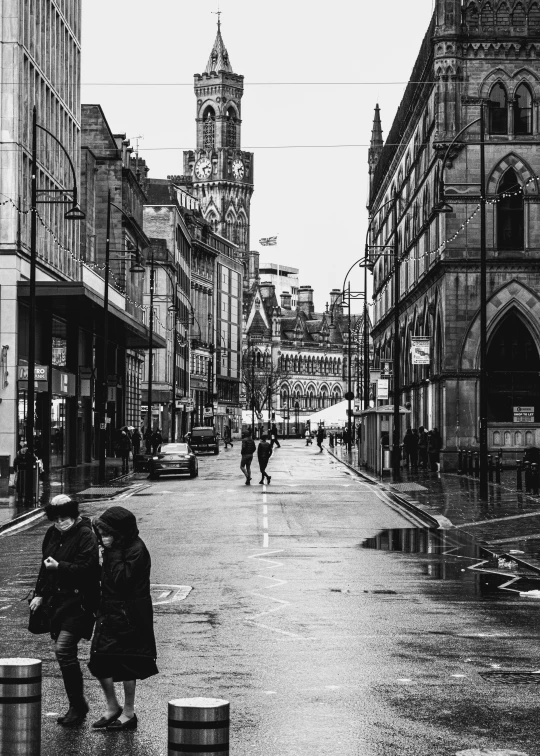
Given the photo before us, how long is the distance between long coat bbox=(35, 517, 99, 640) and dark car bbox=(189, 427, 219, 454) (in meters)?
73.9

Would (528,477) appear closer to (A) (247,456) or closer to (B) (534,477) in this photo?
(B) (534,477)

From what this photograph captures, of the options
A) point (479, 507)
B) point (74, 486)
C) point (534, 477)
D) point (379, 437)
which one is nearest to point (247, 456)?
point (74, 486)

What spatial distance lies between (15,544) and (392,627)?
36.7 ft

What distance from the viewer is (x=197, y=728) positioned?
6867 millimetres

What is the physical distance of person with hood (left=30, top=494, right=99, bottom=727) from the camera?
10148 millimetres

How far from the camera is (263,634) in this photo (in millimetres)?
14289

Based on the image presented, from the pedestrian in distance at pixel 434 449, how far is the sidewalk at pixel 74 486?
11259 mm

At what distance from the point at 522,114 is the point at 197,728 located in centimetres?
5359

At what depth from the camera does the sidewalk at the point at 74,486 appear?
3198 cm

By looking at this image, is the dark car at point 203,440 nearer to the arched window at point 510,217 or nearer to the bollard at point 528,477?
the arched window at point 510,217

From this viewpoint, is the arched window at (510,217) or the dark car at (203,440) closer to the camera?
the arched window at (510,217)

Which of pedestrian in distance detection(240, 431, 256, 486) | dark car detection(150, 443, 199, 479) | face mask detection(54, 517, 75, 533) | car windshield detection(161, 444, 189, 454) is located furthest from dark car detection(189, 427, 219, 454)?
face mask detection(54, 517, 75, 533)

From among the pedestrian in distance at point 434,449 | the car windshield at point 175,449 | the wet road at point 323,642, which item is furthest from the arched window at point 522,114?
the wet road at point 323,642

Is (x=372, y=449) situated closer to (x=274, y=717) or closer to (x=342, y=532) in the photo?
(x=342, y=532)
